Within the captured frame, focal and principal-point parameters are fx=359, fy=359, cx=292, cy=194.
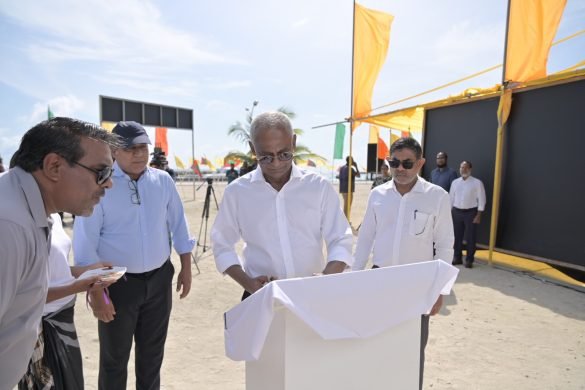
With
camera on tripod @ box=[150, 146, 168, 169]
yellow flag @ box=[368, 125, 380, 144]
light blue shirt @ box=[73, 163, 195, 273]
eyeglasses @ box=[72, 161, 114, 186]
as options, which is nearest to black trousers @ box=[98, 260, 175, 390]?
light blue shirt @ box=[73, 163, 195, 273]

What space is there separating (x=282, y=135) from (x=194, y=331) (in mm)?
3048

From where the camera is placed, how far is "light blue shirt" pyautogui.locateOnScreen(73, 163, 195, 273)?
2238 millimetres

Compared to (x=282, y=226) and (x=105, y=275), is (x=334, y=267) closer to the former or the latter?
(x=282, y=226)

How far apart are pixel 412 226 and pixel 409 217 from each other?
0.07m

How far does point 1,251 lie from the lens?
0.96 meters

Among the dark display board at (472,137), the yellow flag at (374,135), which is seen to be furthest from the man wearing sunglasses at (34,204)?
the yellow flag at (374,135)

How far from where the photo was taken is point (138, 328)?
2.43 metres

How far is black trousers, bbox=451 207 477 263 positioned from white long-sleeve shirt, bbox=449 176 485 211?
12cm

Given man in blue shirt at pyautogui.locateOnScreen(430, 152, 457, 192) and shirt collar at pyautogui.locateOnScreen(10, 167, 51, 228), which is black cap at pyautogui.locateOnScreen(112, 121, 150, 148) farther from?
man in blue shirt at pyautogui.locateOnScreen(430, 152, 457, 192)

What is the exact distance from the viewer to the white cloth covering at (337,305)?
3.66ft

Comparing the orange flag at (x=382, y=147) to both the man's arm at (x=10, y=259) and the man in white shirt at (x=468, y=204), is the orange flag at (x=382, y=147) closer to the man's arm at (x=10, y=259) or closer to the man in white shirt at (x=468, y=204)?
the man in white shirt at (x=468, y=204)

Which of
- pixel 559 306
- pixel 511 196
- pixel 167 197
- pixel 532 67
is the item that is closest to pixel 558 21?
pixel 532 67

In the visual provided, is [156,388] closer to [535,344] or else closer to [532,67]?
[535,344]

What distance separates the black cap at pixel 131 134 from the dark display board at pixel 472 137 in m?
6.67
